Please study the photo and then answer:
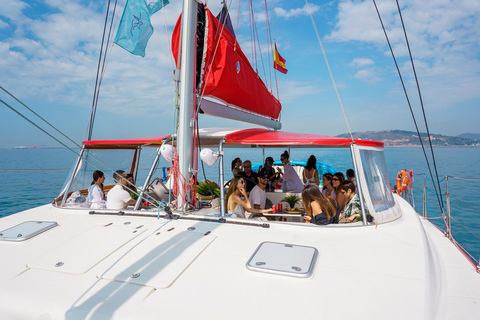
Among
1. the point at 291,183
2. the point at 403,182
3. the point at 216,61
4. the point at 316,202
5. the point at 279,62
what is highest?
the point at 279,62

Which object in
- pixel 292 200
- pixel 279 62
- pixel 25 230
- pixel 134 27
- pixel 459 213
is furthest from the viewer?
pixel 459 213

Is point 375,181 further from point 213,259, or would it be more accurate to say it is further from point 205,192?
point 205,192

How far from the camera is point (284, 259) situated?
2.21 metres

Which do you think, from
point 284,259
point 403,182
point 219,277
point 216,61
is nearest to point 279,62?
point 403,182

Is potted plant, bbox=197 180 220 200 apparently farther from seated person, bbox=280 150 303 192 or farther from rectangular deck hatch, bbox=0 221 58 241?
rectangular deck hatch, bbox=0 221 58 241

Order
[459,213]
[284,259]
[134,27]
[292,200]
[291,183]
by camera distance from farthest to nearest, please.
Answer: [459,213], [291,183], [292,200], [134,27], [284,259]

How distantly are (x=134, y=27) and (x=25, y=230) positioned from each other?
331 cm

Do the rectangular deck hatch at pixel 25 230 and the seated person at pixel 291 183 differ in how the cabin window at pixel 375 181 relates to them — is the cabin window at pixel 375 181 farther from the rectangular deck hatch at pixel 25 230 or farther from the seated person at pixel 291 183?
the rectangular deck hatch at pixel 25 230

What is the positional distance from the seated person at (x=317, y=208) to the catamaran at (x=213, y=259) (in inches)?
9.0

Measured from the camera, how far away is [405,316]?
162 centimetres

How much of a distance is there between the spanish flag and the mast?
5543 mm

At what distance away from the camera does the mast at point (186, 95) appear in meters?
3.41

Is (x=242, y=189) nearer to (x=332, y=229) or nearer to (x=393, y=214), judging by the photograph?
(x=332, y=229)

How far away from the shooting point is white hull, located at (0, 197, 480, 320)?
5.57 feet
